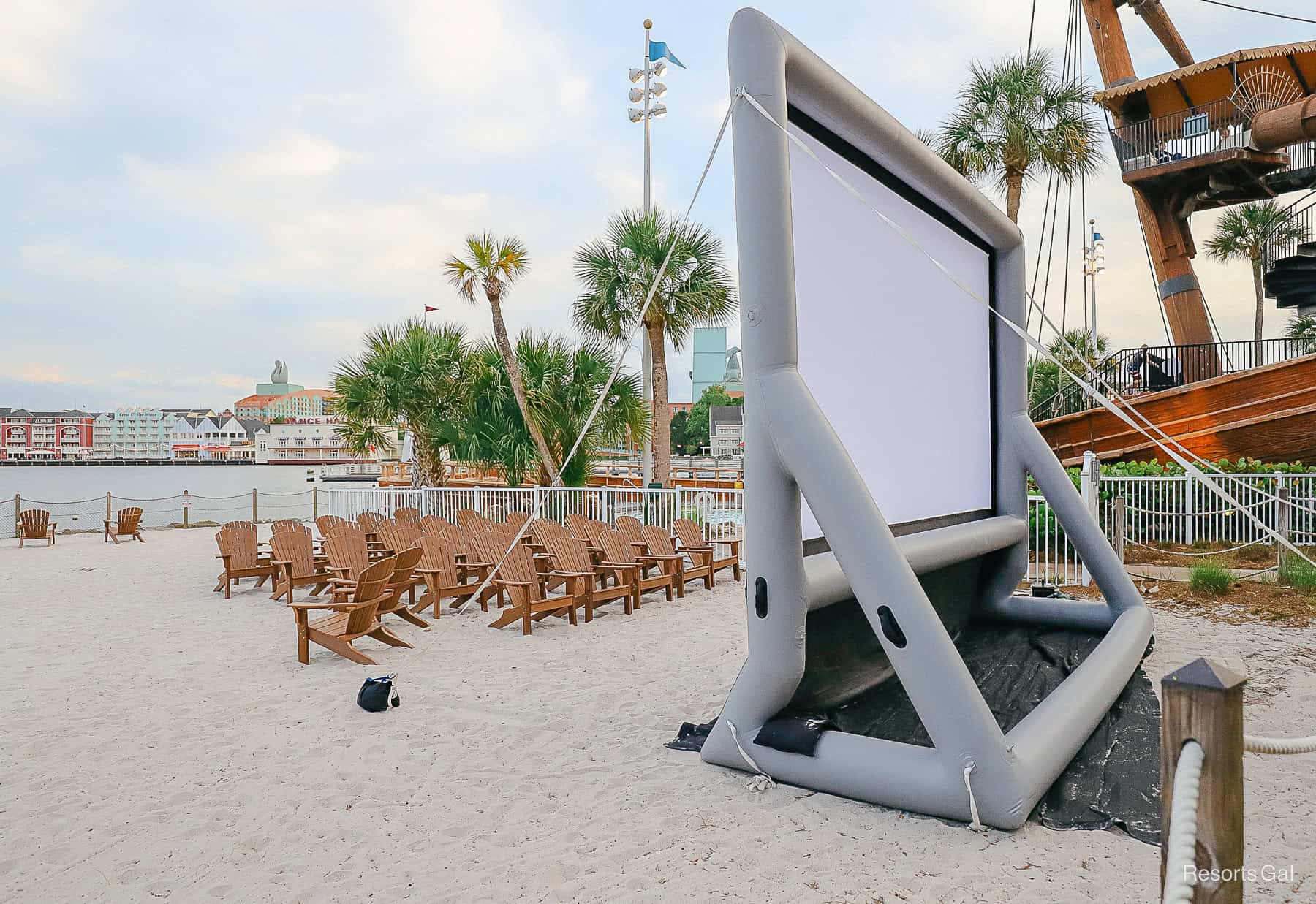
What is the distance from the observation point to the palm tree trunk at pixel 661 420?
1709 centimetres

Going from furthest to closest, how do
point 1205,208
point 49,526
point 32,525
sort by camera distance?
1. point 1205,208
2. point 49,526
3. point 32,525

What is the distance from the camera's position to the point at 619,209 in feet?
55.1

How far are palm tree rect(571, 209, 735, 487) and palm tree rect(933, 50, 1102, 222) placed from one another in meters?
6.89

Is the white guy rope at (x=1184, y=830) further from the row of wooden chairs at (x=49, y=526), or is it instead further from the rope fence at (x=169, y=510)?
the row of wooden chairs at (x=49, y=526)

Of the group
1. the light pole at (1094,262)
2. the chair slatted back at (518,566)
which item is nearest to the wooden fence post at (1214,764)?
the chair slatted back at (518,566)

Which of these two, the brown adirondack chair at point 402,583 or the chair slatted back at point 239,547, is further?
the chair slatted back at point 239,547

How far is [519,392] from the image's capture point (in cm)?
1631

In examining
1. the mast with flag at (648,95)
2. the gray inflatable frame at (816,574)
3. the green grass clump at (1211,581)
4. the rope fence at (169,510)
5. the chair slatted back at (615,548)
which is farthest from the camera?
the rope fence at (169,510)

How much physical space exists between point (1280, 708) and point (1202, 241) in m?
40.1

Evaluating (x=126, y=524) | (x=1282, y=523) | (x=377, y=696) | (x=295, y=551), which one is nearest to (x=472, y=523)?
(x=295, y=551)

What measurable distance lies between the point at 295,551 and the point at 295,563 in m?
0.19

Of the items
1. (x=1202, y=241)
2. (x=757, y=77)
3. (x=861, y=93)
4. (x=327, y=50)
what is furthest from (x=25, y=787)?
(x=1202, y=241)

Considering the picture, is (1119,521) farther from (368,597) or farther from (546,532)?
(368,597)

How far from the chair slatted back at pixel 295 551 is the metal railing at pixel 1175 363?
1544 cm
